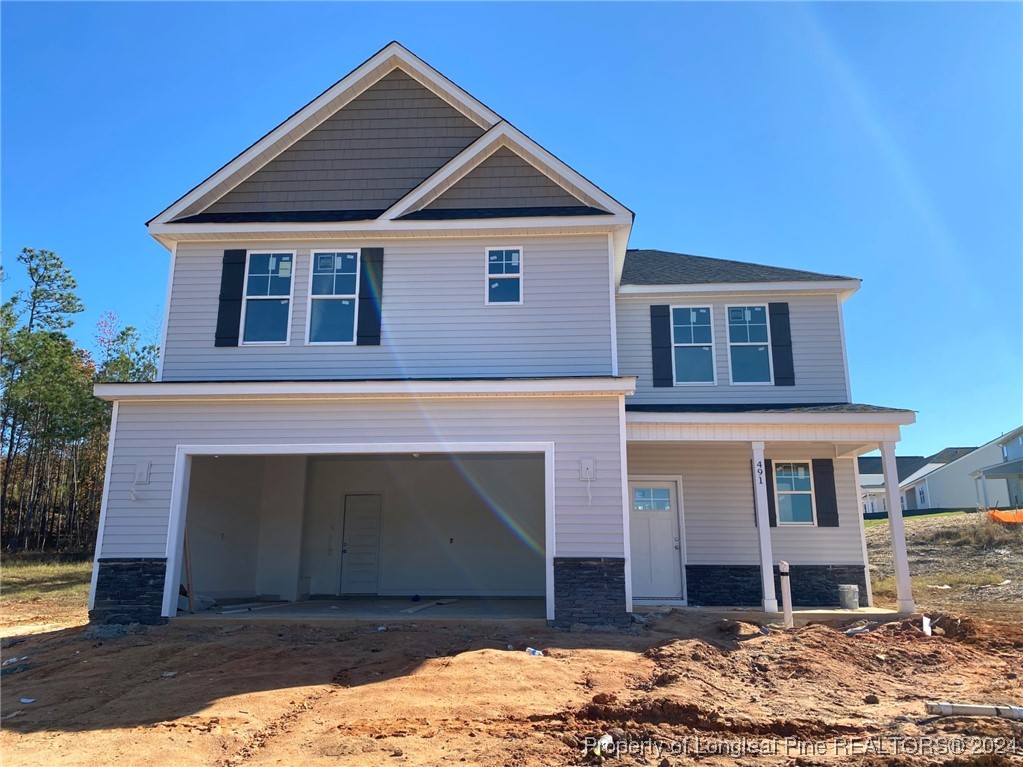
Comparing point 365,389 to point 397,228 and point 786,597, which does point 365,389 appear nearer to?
point 397,228

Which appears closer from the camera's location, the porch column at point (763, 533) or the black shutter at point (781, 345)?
the porch column at point (763, 533)

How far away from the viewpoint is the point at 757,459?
11422 millimetres

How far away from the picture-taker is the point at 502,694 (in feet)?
21.9

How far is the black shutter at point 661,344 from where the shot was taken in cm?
1373

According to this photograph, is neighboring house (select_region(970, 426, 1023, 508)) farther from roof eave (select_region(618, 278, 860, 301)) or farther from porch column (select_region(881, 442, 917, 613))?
porch column (select_region(881, 442, 917, 613))

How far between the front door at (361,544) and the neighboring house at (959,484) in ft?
112

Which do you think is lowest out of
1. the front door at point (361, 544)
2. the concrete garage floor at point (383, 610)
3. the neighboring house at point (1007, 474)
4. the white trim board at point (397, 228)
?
the concrete garage floor at point (383, 610)

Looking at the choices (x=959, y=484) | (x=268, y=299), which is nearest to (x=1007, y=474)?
(x=959, y=484)

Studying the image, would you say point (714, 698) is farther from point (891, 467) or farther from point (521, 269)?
point (521, 269)

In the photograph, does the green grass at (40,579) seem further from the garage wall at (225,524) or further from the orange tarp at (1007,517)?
the orange tarp at (1007,517)

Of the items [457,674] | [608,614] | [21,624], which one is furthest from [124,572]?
[608,614]

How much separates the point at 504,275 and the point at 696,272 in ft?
16.2

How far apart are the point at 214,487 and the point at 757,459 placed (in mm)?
9125

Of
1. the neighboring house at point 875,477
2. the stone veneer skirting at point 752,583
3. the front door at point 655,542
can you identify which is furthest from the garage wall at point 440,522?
the neighboring house at point 875,477
